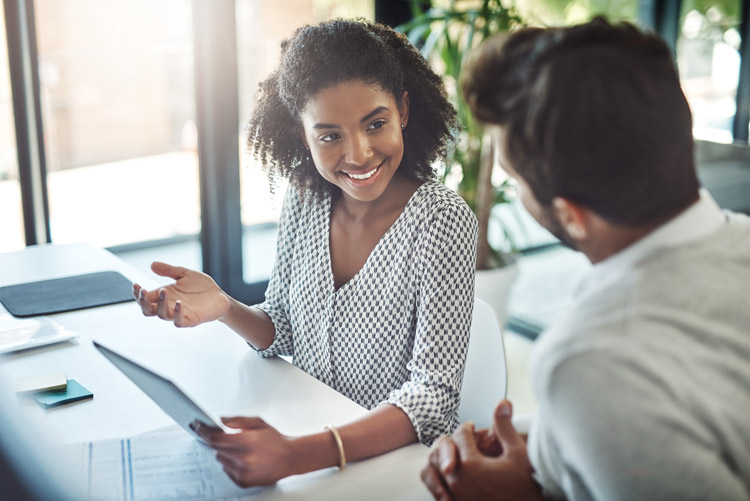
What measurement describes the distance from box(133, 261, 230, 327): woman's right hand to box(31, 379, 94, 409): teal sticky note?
0.62ft

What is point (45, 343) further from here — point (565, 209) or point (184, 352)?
point (565, 209)

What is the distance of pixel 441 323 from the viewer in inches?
51.7

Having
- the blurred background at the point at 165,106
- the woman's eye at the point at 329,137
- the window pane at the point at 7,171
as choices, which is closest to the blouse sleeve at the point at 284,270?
the woman's eye at the point at 329,137

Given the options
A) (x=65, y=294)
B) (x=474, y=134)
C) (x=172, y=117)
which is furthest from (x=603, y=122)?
(x=172, y=117)

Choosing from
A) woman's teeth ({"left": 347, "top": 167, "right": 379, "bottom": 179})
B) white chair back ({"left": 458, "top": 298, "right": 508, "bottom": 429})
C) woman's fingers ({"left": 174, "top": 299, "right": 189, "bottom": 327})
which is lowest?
white chair back ({"left": 458, "top": 298, "right": 508, "bottom": 429})

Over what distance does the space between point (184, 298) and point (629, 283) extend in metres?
0.94

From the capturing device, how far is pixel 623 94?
75 centimetres

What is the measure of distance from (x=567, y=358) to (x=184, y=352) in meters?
0.97

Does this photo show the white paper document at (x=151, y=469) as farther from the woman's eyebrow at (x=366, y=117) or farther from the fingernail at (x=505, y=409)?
the woman's eyebrow at (x=366, y=117)

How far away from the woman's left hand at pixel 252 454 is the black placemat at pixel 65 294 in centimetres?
83

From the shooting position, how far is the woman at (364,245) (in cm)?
132

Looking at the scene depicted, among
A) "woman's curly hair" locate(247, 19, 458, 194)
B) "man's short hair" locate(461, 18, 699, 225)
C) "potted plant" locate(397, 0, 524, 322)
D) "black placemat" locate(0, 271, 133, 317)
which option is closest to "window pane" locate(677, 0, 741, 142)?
"potted plant" locate(397, 0, 524, 322)

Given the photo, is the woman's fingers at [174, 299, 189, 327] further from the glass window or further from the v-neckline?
the glass window

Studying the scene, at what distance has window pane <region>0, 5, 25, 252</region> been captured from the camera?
278 centimetres
